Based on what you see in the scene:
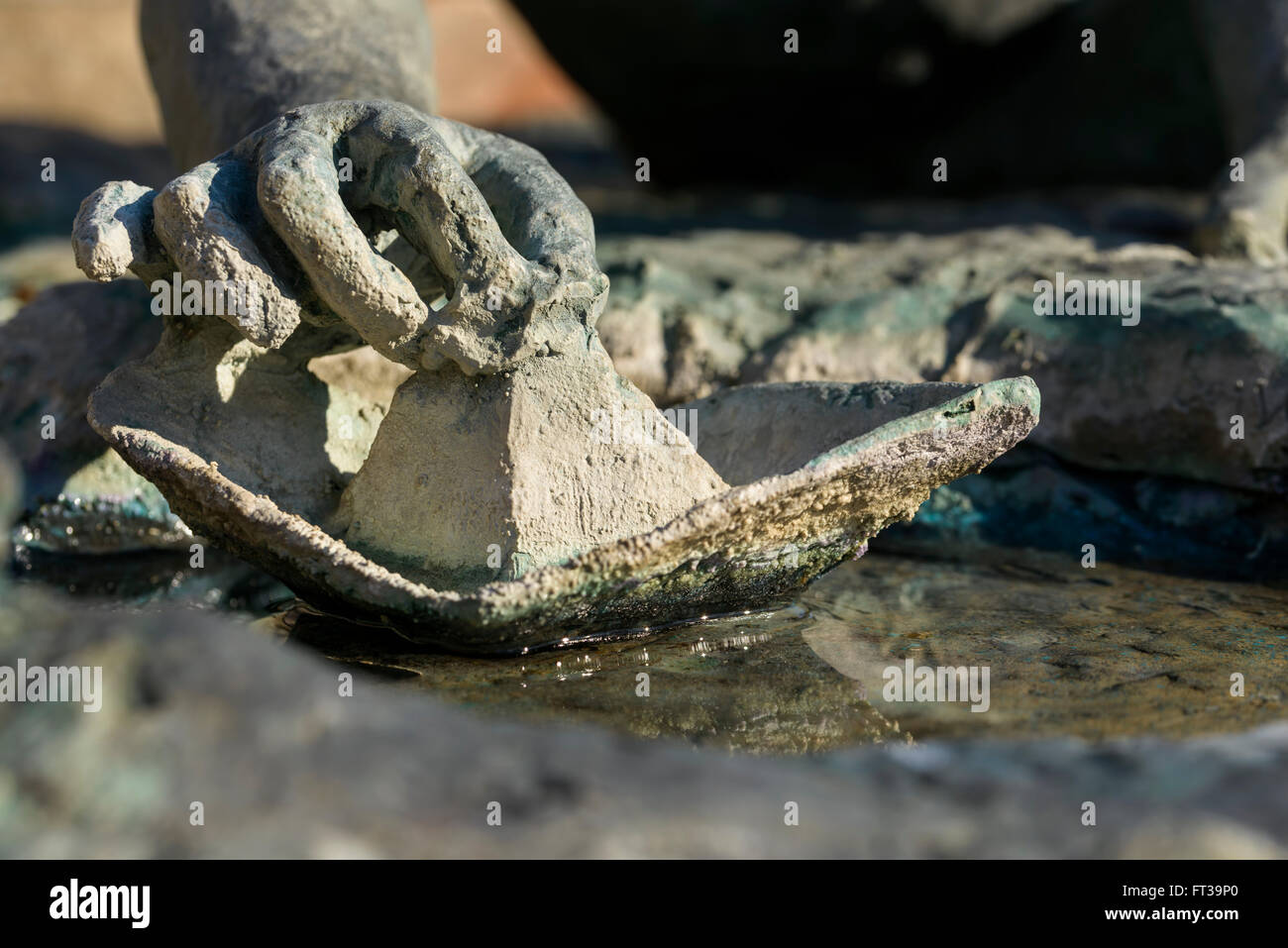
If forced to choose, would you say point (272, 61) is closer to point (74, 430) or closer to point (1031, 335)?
point (74, 430)

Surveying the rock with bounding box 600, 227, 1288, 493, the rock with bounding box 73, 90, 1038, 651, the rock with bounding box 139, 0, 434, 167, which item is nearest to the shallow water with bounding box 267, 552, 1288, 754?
the rock with bounding box 73, 90, 1038, 651

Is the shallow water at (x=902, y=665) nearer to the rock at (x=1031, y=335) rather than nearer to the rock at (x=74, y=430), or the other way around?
the rock at (x=1031, y=335)

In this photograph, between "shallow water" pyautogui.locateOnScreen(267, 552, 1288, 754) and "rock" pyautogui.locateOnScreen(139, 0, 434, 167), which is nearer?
"shallow water" pyautogui.locateOnScreen(267, 552, 1288, 754)

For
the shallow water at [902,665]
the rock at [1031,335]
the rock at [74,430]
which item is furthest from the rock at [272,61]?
the shallow water at [902,665]

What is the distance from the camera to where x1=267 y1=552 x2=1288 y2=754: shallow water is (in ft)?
5.37

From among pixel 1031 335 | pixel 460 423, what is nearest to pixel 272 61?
pixel 460 423

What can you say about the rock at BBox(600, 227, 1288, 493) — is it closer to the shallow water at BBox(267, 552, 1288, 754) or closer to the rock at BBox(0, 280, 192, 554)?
the shallow water at BBox(267, 552, 1288, 754)

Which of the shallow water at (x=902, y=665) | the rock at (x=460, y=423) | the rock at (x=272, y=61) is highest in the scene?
the rock at (x=272, y=61)

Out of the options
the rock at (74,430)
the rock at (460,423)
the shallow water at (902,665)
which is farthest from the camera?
the rock at (74,430)

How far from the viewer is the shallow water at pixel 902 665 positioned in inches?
64.4

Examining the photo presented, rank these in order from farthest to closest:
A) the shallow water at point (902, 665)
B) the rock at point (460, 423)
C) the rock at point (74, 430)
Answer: the rock at point (74, 430)
the rock at point (460, 423)
the shallow water at point (902, 665)

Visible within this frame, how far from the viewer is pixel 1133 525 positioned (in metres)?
2.63
